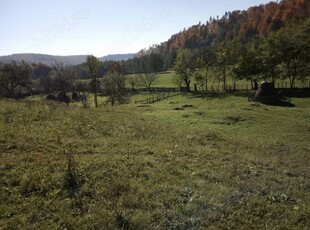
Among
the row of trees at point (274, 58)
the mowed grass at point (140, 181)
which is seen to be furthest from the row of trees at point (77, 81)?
the mowed grass at point (140, 181)

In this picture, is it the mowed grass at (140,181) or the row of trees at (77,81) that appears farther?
the row of trees at (77,81)

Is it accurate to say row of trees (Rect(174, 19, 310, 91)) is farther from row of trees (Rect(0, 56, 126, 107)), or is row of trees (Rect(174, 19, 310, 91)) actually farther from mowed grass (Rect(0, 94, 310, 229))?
mowed grass (Rect(0, 94, 310, 229))

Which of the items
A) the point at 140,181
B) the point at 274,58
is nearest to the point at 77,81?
the point at 274,58

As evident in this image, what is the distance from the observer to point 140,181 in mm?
11953

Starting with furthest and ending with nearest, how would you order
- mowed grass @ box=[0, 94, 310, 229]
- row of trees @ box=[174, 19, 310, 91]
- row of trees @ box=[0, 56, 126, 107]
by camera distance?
row of trees @ box=[0, 56, 126, 107]
row of trees @ box=[174, 19, 310, 91]
mowed grass @ box=[0, 94, 310, 229]

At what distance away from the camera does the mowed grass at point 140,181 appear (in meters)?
9.32

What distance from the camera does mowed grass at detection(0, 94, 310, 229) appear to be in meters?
9.32

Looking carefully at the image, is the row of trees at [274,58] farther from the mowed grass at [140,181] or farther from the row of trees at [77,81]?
the mowed grass at [140,181]

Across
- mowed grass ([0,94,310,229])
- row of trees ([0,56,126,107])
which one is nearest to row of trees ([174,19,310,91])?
row of trees ([0,56,126,107])

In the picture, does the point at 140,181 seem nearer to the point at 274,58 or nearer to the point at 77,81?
the point at 274,58

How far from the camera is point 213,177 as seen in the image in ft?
42.6

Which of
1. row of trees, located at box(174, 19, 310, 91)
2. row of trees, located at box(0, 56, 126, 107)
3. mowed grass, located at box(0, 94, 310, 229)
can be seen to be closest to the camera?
mowed grass, located at box(0, 94, 310, 229)

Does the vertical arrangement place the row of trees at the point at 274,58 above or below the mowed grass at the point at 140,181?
above

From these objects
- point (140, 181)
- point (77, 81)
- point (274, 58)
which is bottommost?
point (140, 181)
